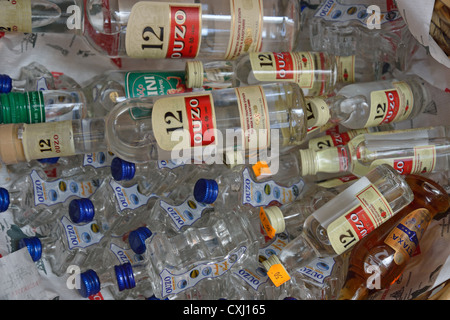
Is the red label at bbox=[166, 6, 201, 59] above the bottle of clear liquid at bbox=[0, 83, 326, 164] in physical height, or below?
above

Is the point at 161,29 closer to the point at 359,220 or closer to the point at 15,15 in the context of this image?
the point at 15,15

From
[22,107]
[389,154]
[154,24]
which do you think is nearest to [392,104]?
[389,154]

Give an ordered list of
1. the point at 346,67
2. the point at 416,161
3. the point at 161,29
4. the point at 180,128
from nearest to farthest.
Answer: the point at 180,128, the point at 161,29, the point at 416,161, the point at 346,67

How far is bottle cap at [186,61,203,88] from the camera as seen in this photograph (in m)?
1.04

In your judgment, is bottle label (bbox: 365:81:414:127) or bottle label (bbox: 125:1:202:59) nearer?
bottle label (bbox: 125:1:202:59)

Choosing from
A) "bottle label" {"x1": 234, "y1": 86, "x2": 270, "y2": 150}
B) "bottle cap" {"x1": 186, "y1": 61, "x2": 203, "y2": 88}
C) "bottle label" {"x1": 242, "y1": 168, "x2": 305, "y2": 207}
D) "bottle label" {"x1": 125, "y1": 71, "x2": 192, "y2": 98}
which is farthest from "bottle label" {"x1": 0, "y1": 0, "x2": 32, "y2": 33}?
"bottle label" {"x1": 242, "y1": 168, "x2": 305, "y2": 207}

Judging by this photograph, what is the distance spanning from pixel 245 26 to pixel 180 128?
31 cm

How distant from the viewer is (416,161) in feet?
3.48

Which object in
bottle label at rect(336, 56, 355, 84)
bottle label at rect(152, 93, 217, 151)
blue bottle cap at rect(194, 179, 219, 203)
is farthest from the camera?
bottle label at rect(336, 56, 355, 84)

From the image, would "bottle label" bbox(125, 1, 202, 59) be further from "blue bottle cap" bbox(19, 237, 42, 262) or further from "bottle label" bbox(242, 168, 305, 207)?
"blue bottle cap" bbox(19, 237, 42, 262)

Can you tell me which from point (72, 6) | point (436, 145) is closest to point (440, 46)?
point (436, 145)

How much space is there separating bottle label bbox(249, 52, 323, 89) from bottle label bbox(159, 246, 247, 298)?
0.39 metres

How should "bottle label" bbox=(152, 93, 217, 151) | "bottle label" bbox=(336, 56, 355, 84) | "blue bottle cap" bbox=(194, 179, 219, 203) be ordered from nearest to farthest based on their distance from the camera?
"bottle label" bbox=(152, 93, 217, 151), "blue bottle cap" bbox=(194, 179, 219, 203), "bottle label" bbox=(336, 56, 355, 84)

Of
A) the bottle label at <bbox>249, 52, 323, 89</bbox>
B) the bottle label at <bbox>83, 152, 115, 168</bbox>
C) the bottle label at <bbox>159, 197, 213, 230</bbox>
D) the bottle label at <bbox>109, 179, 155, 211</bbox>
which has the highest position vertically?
the bottle label at <bbox>249, 52, 323, 89</bbox>
